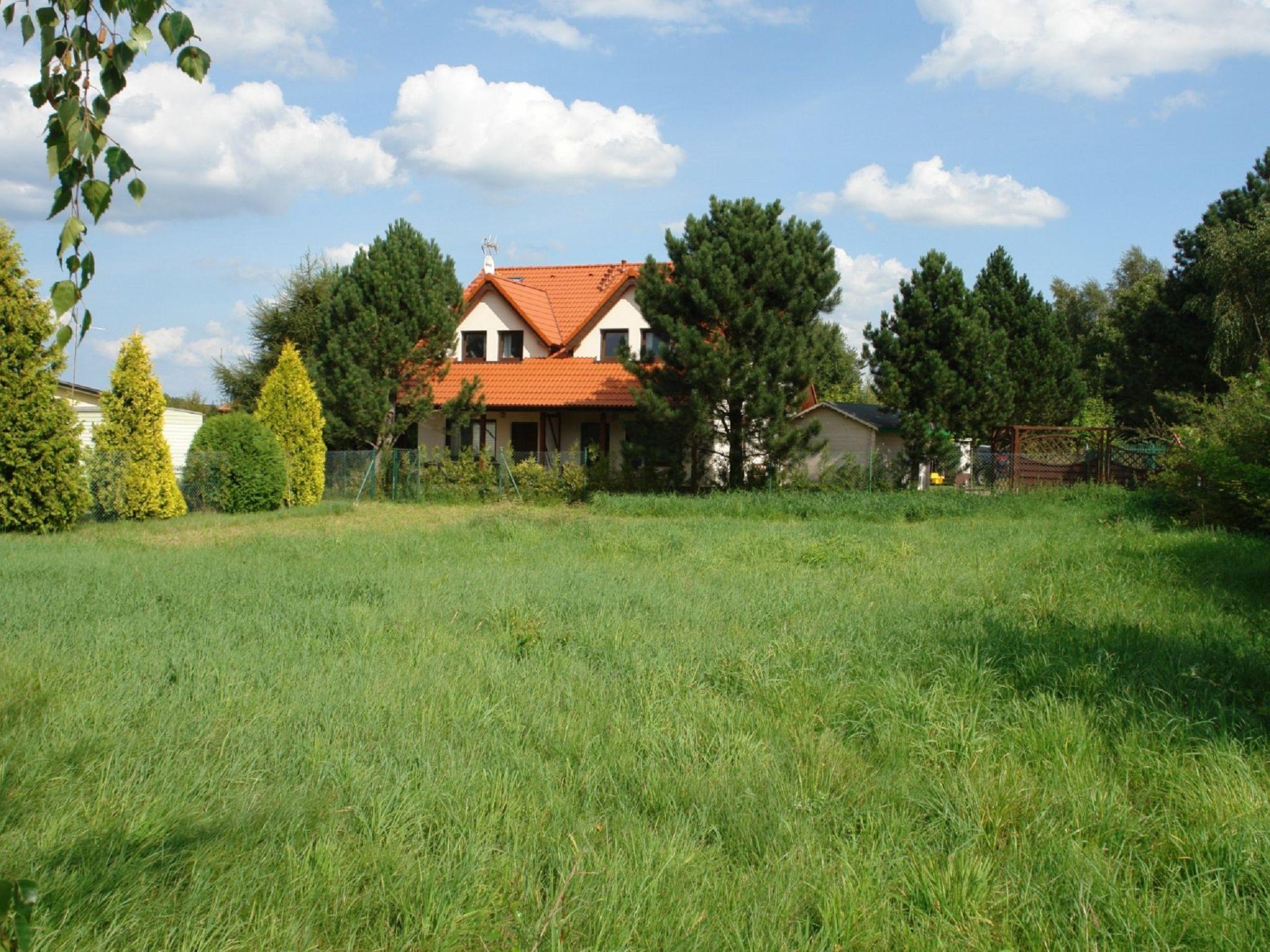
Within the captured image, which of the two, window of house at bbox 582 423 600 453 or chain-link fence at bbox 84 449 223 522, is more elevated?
window of house at bbox 582 423 600 453

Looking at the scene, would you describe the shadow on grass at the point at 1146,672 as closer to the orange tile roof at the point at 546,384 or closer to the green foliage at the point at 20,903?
the green foliage at the point at 20,903

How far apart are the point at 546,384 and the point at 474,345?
13.6ft

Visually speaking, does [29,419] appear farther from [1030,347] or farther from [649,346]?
[1030,347]

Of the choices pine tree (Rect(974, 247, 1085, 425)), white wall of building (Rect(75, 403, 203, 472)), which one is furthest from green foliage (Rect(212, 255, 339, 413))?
pine tree (Rect(974, 247, 1085, 425))

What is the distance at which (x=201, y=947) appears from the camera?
3.11m

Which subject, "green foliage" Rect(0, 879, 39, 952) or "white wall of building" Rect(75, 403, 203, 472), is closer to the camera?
"green foliage" Rect(0, 879, 39, 952)

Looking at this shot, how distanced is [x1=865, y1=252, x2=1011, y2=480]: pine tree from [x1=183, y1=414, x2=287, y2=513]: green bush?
17.3 meters

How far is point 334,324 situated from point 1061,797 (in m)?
28.0

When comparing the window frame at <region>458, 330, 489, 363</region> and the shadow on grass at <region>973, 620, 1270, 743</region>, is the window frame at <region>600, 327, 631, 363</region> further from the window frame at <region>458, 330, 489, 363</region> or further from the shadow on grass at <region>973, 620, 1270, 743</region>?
the shadow on grass at <region>973, 620, 1270, 743</region>

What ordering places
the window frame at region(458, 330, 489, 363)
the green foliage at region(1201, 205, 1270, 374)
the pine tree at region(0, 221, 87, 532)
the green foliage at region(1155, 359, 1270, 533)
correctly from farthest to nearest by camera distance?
the window frame at region(458, 330, 489, 363) → the green foliage at region(1201, 205, 1270, 374) → the pine tree at region(0, 221, 87, 532) → the green foliage at region(1155, 359, 1270, 533)

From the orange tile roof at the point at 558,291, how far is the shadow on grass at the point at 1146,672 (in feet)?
79.6

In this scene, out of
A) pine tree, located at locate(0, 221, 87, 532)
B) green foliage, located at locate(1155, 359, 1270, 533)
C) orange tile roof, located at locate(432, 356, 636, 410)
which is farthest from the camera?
orange tile roof, located at locate(432, 356, 636, 410)

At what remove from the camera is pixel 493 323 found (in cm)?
3344

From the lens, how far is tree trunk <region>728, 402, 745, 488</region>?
25047mm
